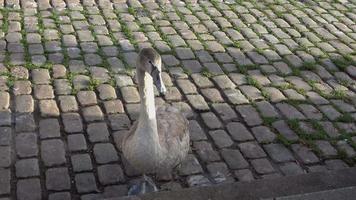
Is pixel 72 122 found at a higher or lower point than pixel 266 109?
lower

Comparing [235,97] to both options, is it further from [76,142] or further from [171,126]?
[76,142]

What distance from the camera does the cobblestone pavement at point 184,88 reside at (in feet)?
15.1

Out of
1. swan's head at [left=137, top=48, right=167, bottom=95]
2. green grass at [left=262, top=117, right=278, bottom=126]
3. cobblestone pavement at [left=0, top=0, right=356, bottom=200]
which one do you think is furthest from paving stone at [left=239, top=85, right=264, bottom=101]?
swan's head at [left=137, top=48, right=167, bottom=95]

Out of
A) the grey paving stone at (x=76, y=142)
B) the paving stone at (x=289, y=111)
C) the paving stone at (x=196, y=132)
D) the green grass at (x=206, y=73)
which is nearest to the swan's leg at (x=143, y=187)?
the grey paving stone at (x=76, y=142)

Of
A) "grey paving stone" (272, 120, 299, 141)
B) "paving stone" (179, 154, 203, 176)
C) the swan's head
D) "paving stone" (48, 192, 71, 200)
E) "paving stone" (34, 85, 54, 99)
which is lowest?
"paving stone" (34, 85, 54, 99)

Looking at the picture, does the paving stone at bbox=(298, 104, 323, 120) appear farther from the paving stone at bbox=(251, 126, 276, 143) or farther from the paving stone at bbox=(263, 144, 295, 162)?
the paving stone at bbox=(263, 144, 295, 162)

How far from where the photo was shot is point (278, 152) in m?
4.91

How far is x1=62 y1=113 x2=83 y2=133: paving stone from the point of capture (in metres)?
5.00

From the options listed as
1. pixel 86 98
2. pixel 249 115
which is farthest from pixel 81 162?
pixel 249 115

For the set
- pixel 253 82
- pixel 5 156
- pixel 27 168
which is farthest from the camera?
pixel 253 82

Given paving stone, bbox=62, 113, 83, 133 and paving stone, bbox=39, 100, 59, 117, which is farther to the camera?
paving stone, bbox=39, 100, 59, 117

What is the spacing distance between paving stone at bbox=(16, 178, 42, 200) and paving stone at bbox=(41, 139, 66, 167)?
10.2 inches

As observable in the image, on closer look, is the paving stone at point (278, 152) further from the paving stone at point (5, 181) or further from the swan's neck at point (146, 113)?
the paving stone at point (5, 181)

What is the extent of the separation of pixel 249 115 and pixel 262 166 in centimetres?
83
